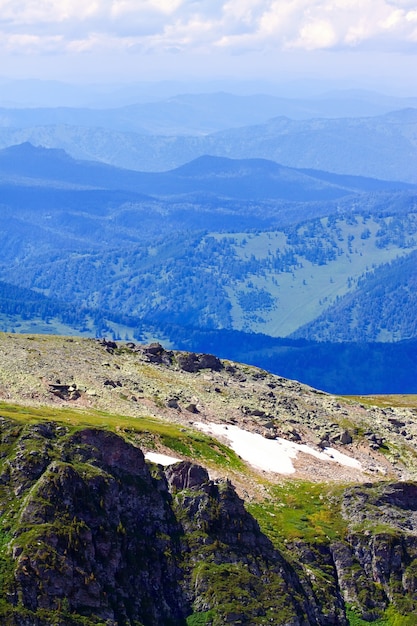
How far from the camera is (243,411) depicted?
340ft

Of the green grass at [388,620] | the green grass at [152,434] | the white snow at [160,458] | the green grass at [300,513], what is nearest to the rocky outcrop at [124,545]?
the green grass at [388,620]

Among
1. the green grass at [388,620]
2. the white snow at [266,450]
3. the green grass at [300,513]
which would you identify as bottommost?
the white snow at [266,450]

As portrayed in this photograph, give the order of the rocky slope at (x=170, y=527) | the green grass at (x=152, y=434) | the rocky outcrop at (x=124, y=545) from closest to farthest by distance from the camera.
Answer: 1. the rocky outcrop at (x=124, y=545)
2. the rocky slope at (x=170, y=527)
3. the green grass at (x=152, y=434)

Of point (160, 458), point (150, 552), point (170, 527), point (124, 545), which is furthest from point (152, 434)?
point (124, 545)

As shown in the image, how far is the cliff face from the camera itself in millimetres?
48875

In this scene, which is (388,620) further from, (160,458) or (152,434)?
(152,434)

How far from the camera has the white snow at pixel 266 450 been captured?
86250mm

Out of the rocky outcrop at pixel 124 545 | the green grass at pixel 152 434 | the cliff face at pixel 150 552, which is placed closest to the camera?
the rocky outcrop at pixel 124 545

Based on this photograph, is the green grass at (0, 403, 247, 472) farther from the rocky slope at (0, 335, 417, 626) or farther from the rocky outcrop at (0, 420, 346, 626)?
the rocky outcrop at (0, 420, 346, 626)

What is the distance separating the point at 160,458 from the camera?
74500 millimetres

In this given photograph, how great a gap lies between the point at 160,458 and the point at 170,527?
14.5 meters

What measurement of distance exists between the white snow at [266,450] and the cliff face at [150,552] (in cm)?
1584

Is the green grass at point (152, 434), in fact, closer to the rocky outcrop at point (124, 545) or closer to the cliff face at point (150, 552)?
the cliff face at point (150, 552)

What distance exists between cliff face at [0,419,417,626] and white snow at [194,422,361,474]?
15837 millimetres
